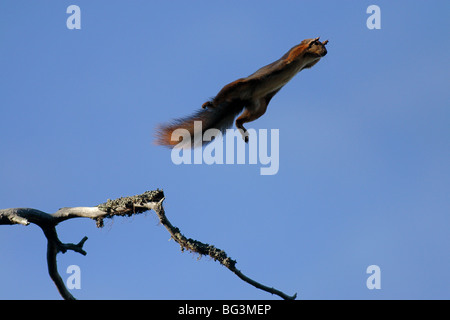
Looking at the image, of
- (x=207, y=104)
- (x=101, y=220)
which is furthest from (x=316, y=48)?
(x=101, y=220)

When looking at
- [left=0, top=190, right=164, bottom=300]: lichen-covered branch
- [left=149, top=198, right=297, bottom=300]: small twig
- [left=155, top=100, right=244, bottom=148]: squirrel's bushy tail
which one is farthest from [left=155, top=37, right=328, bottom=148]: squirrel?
[left=149, top=198, right=297, bottom=300]: small twig

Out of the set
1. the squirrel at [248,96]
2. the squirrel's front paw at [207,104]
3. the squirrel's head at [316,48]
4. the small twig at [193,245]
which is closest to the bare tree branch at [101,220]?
the small twig at [193,245]

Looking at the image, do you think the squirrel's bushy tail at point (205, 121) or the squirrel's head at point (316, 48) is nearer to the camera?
the squirrel's head at point (316, 48)

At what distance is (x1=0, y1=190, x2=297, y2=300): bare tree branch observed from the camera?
18.2ft

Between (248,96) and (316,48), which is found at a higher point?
(316,48)

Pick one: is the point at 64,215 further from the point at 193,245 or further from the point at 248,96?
the point at 248,96

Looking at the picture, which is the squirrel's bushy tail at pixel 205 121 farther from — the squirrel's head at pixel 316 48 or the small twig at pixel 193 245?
the small twig at pixel 193 245

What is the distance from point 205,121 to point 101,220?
1.43 metres

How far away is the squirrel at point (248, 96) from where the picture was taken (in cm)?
635

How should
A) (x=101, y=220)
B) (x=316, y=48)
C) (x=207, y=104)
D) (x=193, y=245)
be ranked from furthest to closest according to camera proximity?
(x=207, y=104) < (x=316, y=48) < (x=101, y=220) < (x=193, y=245)

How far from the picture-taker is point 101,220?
6.20m

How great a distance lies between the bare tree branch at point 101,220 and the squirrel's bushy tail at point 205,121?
86 centimetres
